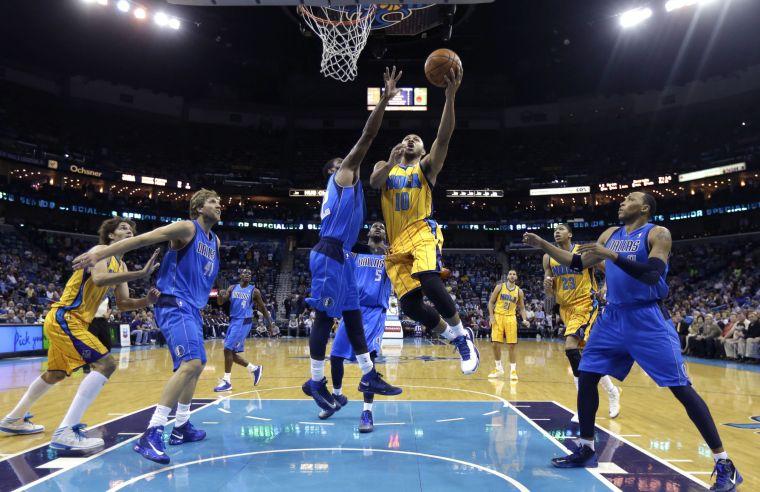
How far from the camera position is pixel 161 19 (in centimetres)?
2484

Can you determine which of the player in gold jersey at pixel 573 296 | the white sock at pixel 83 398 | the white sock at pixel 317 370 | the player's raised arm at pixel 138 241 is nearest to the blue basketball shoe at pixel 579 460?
the white sock at pixel 317 370

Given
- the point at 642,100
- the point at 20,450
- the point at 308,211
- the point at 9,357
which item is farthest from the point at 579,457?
the point at 642,100

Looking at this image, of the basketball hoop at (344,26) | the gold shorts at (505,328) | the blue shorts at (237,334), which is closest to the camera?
the blue shorts at (237,334)

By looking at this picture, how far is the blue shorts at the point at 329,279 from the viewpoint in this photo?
5242mm

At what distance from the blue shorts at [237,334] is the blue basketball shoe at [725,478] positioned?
684cm

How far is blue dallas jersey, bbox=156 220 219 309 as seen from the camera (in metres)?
4.80

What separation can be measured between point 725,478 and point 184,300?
4.35 metres

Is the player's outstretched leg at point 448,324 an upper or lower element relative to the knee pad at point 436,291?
lower

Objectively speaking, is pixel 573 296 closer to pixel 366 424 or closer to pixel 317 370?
pixel 366 424

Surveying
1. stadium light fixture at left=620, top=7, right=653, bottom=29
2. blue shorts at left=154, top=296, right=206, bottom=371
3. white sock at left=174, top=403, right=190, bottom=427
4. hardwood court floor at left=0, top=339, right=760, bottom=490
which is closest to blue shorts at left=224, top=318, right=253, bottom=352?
hardwood court floor at left=0, top=339, right=760, bottom=490

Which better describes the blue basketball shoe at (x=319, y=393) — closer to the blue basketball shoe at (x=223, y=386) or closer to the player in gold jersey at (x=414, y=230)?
the player in gold jersey at (x=414, y=230)

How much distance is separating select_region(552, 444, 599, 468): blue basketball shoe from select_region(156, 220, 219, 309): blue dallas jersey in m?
3.31

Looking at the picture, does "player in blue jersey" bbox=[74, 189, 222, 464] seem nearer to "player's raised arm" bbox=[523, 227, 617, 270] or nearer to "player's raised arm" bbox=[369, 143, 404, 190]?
"player's raised arm" bbox=[369, 143, 404, 190]

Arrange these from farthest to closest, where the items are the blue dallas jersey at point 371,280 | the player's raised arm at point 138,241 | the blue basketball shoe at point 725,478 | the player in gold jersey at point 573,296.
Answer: the blue dallas jersey at point 371,280
the player in gold jersey at point 573,296
the player's raised arm at point 138,241
the blue basketball shoe at point 725,478
